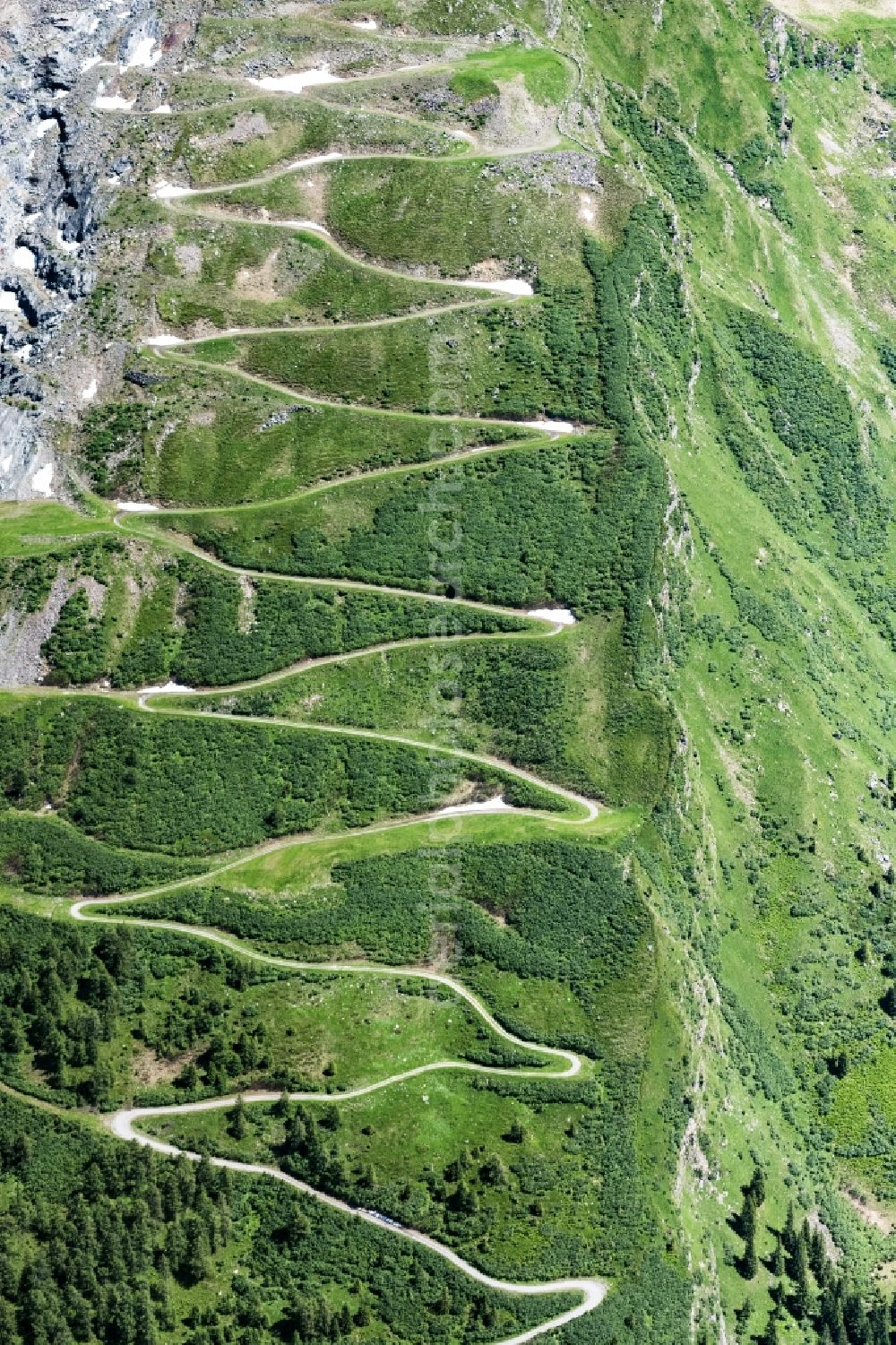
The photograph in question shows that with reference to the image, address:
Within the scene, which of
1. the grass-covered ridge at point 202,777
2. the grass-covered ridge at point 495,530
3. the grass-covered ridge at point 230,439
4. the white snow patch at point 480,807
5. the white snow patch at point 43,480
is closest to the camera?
the grass-covered ridge at point 202,777

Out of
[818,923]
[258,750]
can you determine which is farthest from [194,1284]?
[818,923]

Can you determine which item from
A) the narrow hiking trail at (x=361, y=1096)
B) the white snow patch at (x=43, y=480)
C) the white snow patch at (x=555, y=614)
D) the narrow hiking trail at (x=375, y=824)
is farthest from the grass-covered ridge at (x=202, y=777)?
the white snow patch at (x=43, y=480)

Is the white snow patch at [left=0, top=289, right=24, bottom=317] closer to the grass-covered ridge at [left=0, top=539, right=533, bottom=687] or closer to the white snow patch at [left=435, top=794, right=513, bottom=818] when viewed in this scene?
the grass-covered ridge at [left=0, top=539, right=533, bottom=687]

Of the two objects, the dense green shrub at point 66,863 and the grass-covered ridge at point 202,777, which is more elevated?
the grass-covered ridge at point 202,777

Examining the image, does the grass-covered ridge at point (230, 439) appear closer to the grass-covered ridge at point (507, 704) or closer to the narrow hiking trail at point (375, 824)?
the narrow hiking trail at point (375, 824)

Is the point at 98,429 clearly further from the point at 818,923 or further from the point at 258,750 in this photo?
the point at 818,923

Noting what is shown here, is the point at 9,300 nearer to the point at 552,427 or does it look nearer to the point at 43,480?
the point at 43,480
